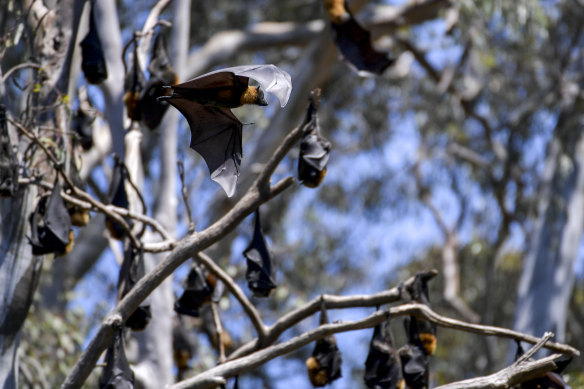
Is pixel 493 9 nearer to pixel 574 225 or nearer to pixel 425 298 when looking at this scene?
pixel 574 225

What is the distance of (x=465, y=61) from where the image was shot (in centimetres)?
942

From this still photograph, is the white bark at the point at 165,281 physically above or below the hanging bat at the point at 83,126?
below

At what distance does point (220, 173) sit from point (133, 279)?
106 centimetres

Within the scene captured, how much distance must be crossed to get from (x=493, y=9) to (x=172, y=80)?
4688mm

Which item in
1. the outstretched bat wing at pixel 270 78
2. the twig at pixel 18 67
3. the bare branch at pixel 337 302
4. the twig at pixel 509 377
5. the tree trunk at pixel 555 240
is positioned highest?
the twig at pixel 18 67

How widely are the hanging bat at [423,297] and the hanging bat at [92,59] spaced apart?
191 cm

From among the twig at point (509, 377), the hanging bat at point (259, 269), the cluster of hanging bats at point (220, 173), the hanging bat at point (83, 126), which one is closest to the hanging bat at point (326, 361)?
the cluster of hanging bats at point (220, 173)

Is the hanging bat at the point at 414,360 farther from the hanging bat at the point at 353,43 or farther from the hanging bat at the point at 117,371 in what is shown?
the hanging bat at the point at 353,43

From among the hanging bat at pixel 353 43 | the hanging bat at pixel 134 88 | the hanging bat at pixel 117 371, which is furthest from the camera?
the hanging bat at pixel 353 43

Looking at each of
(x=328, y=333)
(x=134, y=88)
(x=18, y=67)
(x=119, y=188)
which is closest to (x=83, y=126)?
(x=134, y=88)

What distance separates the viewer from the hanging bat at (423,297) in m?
3.56

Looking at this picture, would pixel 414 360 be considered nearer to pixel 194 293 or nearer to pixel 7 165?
pixel 194 293

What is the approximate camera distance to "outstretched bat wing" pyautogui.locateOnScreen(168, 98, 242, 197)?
9.30 feet

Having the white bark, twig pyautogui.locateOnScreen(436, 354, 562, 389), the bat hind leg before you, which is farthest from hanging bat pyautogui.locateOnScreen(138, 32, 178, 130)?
twig pyautogui.locateOnScreen(436, 354, 562, 389)
